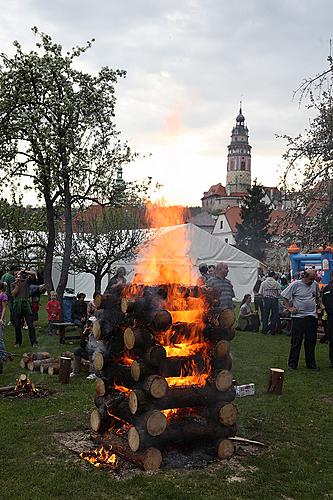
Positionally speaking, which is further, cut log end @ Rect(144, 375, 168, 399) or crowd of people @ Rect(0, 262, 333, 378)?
crowd of people @ Rect(0, 262, 333, 378)

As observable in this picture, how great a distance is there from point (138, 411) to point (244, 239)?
53357 mm

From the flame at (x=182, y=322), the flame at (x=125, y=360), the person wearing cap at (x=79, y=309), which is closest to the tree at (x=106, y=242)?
the person wearing cap at (x=79, y=309)

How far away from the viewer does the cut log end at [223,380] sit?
6.01 m

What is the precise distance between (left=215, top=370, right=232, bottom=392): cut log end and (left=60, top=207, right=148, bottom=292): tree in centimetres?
1800

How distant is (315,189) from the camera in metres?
14.0

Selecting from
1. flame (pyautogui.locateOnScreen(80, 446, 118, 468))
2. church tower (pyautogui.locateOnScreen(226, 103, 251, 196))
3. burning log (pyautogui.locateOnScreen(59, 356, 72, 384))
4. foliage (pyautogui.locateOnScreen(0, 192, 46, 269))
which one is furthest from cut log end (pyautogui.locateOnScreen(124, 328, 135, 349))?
church tower (pyautogui.locateOnScreen(226, 103, 251, 196))

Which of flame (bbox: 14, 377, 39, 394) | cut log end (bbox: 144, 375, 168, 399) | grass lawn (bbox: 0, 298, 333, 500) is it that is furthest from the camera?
flame (bbox: 14, 377, 39, 394)

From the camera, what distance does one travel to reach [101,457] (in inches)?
231

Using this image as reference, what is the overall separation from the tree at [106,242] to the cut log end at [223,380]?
59.1 ft

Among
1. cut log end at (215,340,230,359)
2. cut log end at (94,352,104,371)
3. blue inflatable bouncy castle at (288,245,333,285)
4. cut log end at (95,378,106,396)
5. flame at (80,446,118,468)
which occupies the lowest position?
flame at (80,446,118,468)

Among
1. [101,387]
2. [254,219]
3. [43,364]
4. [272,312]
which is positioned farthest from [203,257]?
[254,219]

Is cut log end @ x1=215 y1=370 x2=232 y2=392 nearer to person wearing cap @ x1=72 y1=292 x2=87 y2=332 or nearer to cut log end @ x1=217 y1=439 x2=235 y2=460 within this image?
cut log end @ x1=217 y1=439 x2=235 y2=460

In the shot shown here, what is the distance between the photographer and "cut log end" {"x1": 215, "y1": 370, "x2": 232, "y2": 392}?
19.7 feet

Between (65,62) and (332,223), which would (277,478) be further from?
(65,62)
